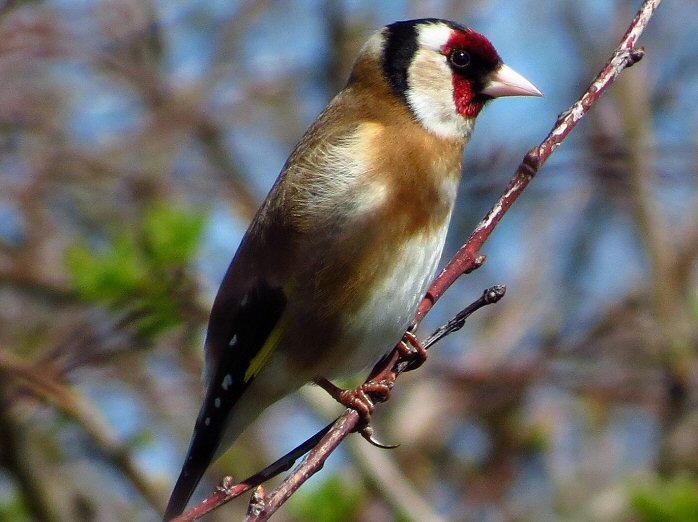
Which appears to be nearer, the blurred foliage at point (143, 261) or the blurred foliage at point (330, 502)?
the blurred foliage at point (143, 261)

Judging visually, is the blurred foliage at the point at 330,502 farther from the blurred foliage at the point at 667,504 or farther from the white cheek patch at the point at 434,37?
the white cheek patch at the point at 434,37

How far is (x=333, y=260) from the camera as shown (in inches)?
139

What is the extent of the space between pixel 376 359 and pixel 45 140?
10.6 feet

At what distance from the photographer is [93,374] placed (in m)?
4.82

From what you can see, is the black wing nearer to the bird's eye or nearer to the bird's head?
the bird's head

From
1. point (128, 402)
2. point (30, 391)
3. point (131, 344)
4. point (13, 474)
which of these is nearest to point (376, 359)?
point (131, 344)

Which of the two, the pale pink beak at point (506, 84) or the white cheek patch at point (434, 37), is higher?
the white cheek patch at point (434, 37)

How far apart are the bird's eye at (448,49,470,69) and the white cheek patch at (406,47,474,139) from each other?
28 mm

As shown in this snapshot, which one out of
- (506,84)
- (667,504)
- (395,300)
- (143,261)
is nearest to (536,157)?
(395,300)

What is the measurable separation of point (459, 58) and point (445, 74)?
8 centimetres

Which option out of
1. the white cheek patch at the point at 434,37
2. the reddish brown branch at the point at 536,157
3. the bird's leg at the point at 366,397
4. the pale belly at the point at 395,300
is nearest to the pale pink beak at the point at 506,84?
the white cheek patch at the point at 434,37

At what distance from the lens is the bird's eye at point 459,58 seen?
12.9 feet

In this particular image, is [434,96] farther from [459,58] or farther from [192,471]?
[192,471]

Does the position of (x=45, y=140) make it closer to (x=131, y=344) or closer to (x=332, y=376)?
(x=131, y=344)
